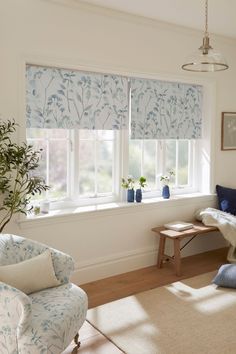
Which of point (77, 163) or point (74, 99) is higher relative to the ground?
point (74, 99)

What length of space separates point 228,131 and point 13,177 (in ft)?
9.51

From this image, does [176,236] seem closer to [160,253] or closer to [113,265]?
[160,253]

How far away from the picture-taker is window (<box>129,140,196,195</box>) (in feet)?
14.4

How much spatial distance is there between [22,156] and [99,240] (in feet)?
4.31

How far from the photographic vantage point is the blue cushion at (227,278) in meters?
3.57

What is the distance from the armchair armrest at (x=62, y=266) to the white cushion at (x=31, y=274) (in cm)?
6

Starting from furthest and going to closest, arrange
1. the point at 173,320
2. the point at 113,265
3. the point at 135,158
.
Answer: the point at 135,158, the point at 113,265, the point at 173,320

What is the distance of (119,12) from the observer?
12.4ft

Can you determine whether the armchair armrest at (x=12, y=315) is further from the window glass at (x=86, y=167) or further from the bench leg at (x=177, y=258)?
the bench leg at (x=177, y=258)

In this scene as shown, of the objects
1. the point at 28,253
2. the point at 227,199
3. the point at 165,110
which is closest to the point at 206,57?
the point at 165,110

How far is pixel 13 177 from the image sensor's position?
3312mm

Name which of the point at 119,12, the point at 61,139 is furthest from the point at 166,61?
the point at 61,139

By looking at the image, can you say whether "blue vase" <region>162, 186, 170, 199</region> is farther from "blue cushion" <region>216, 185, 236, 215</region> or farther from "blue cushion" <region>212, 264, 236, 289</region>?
"blue cushion" <region>212, 264, 236, 289</region>

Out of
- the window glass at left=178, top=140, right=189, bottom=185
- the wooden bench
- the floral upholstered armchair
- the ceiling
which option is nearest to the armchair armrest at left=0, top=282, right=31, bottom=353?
the floral upholstered armchair
